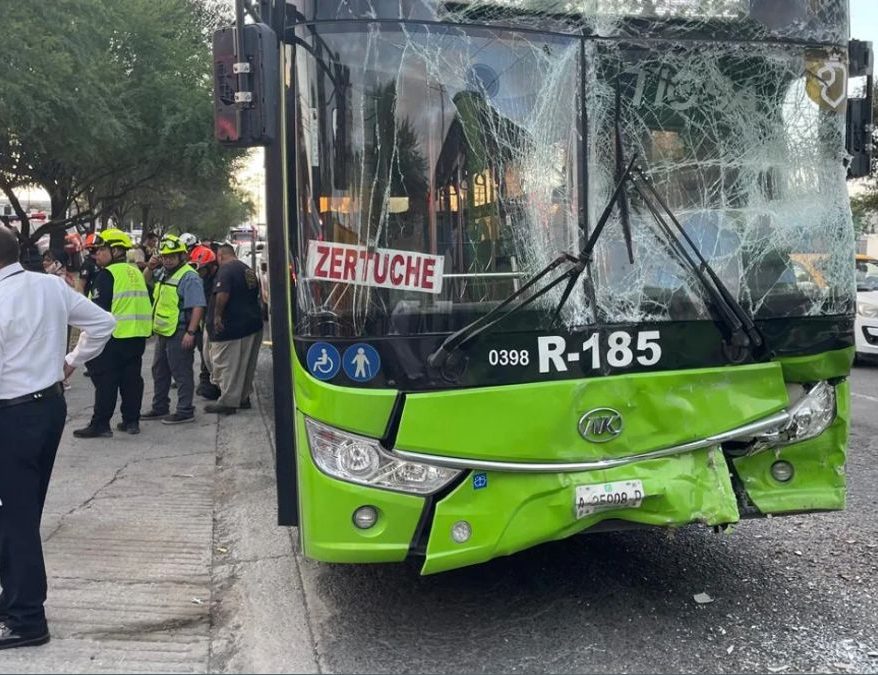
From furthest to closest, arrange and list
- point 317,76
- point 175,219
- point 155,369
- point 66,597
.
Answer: point 175,219
point 155,369
point 66,597
point 317,76

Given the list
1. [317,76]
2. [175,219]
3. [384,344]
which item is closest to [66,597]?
[384,344]

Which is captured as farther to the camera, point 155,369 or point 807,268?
point 155,369

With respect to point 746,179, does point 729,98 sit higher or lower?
higher

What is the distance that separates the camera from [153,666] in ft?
12.7

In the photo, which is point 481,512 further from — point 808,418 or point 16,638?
point 16,638

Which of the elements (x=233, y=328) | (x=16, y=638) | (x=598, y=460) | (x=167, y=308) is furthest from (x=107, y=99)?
(x=598, y=460)

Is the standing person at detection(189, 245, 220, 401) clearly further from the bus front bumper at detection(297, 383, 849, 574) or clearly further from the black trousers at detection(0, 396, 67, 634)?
the bus front bumper at detection(297, 383, 849, 574)

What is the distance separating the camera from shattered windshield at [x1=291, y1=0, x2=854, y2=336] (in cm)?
369

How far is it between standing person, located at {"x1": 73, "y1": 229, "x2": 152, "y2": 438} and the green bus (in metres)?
4.72

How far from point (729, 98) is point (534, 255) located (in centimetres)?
116

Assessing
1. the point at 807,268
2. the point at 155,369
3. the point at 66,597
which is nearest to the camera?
the point at 807,268

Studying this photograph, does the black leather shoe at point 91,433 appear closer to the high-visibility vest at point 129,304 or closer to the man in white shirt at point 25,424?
the high-visibility vest at point 129,304

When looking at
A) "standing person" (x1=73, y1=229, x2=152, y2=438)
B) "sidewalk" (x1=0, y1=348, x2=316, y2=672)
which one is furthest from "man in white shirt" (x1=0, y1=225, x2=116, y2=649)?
"standing person" (x1=73, y1=229, x2=152, y2=438)

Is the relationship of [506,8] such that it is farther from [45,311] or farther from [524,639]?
[524,639]
